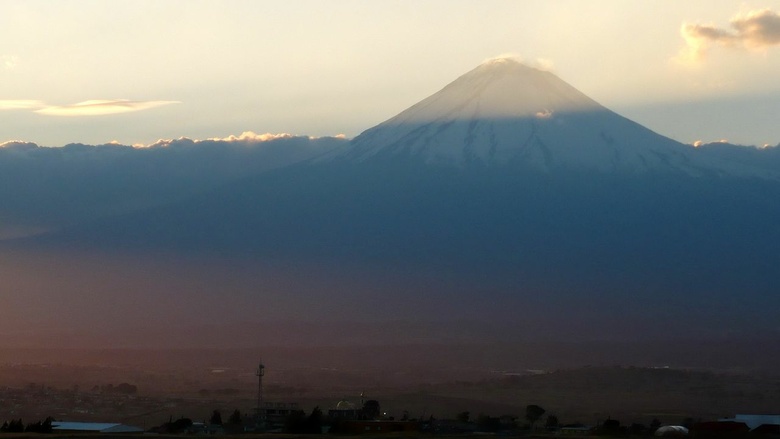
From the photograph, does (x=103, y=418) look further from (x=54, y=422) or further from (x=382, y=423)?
(x=382, y=423)

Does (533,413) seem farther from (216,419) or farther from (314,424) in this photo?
(314,424)

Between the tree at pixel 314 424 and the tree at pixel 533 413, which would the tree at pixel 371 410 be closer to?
the tree at pixel 314 424

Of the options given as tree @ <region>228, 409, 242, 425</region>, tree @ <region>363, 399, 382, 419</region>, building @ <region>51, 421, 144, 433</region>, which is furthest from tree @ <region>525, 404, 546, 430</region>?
building @ <region>51, 421, 144, 433</region>

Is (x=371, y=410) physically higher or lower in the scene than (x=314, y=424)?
higher

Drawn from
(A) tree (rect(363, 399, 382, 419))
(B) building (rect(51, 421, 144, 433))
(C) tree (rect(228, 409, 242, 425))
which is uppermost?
(A) tree (rect(363, 399, 382, 419))

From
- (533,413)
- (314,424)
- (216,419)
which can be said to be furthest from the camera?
(533,413)

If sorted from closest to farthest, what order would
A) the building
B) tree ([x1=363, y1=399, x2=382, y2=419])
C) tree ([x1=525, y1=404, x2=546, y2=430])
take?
the building → tree ([x1=363, y1=399, x2=382, y2=419]) → tree ([x1=525, y1=404, x2=546, y2=430])

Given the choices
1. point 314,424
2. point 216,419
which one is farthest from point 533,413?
point 314,424

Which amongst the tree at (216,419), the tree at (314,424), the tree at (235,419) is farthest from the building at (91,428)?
the tree at (314,424)

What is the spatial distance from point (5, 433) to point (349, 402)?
25.1 meters

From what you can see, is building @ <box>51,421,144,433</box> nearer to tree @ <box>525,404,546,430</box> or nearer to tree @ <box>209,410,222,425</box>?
tree @ <box>209,410,222,425</box>

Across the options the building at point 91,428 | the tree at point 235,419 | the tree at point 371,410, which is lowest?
the building at point 91,428

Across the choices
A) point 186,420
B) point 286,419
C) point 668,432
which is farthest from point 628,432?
point 186,420

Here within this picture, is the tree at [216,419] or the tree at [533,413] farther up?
the tree at [533,413]
